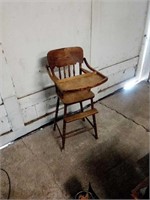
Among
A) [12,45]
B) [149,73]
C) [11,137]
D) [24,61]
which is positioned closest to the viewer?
[12,45]

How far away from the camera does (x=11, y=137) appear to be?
2.01 meters

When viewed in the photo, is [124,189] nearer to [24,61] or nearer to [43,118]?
[43,118]

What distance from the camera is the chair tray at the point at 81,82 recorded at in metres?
1.48

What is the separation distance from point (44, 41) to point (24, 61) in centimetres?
29

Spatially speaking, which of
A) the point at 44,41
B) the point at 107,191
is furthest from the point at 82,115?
the point at 44,41

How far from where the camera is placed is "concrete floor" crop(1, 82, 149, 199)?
153 centimetres

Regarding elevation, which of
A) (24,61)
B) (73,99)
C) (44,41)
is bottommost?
(73,99)

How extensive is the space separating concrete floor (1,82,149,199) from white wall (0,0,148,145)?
0.97 ft

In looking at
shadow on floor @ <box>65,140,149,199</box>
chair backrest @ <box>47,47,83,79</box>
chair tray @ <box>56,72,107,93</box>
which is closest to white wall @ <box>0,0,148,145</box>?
chair backrest @ <box>47,47,83,79</box>

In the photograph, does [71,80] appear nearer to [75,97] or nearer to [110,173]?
[75,97]

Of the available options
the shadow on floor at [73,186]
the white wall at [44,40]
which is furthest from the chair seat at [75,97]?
the shadow on floor at [73,186]

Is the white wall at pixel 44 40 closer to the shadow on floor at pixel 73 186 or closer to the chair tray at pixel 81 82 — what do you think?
the chair tray at pixel 81 82

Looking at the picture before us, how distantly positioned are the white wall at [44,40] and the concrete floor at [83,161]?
0.29 m

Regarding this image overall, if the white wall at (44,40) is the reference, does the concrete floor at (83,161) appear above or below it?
below
